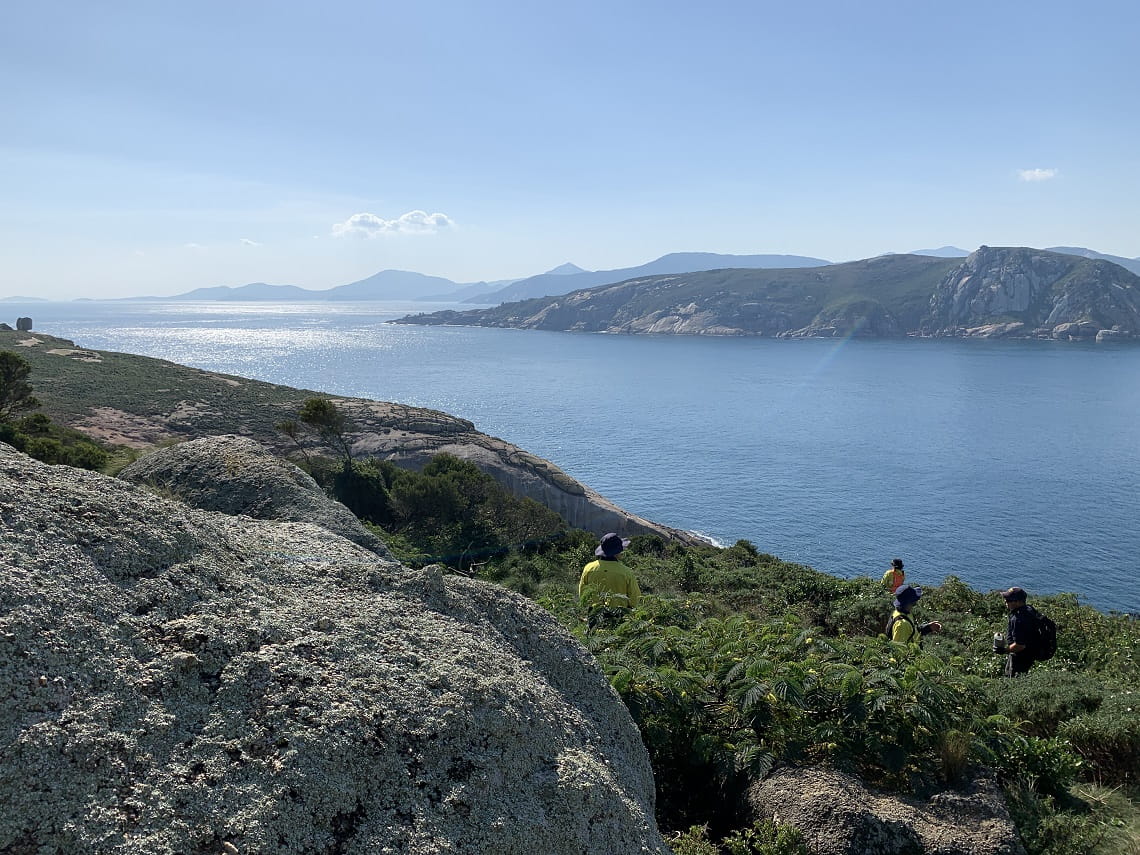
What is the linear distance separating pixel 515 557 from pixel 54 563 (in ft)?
60.2

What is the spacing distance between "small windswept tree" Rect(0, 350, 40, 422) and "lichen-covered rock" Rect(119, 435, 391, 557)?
15.0 meters

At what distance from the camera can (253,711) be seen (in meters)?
4.18

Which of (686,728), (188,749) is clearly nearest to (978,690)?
(686,728)

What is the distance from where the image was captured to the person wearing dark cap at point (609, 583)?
32.6ft

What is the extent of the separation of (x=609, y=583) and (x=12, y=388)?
2401cm

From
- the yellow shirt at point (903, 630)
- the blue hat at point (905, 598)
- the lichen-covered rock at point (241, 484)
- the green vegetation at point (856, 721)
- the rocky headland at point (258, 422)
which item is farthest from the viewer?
the rocky headland at point (258, 422)

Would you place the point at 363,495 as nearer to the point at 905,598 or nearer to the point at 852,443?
the point at 905,598

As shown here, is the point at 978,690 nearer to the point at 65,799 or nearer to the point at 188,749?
the point at 188,749

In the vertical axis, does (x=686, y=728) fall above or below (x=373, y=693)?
below

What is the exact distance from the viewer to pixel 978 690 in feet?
26.7

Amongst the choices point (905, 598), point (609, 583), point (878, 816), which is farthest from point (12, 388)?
point (878, 816)

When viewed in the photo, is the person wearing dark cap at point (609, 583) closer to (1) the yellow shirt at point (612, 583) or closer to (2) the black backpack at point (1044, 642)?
(1) the yellow shirt at point (612, 583)

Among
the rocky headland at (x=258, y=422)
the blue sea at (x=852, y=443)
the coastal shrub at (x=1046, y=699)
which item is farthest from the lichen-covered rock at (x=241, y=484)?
the blue sea at (x=852, y=443)

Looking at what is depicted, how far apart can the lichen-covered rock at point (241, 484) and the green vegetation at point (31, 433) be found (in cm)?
507
